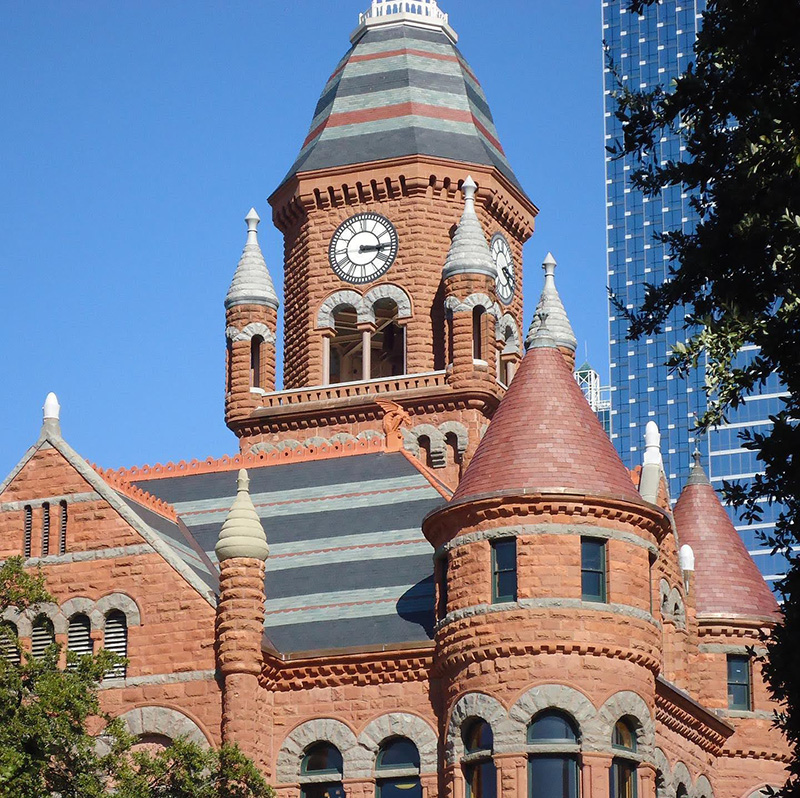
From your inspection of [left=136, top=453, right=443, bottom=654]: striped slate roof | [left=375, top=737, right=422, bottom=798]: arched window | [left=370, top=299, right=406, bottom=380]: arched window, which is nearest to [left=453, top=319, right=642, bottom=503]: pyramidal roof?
[left=136, top=453, right=443, bottom=654]: striped slate roof

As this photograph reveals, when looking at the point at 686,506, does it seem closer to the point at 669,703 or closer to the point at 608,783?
the point at 669,703

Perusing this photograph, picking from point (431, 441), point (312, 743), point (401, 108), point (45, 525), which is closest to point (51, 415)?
point (45, 525)

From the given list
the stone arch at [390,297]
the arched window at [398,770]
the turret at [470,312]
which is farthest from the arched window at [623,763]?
the stone arch at [390,297]

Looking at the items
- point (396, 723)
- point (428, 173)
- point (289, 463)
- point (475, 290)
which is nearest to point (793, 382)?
point (396, 723)

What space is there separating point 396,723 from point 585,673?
4.55 metres

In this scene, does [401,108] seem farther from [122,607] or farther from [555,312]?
[122,607]

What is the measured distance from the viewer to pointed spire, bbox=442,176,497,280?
5847 cm

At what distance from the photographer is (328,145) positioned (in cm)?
6394

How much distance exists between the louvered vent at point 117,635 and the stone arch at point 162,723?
108 centimetres

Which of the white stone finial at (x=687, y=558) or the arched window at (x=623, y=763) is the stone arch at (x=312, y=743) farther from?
the white stone finial at (x=687, y=558)

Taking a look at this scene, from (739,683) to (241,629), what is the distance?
16302 millimetres

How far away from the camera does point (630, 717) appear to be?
133 ft

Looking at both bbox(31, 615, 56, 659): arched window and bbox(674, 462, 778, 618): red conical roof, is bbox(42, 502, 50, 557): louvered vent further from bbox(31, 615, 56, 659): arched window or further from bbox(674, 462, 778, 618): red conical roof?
bbox(674, 462, 778, 618): red conical roof

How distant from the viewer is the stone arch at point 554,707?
130ft
